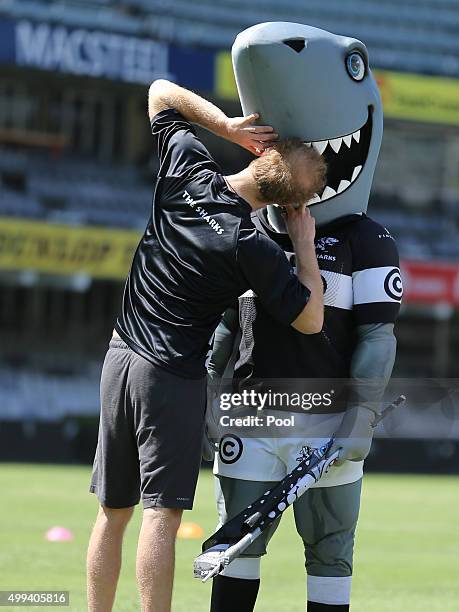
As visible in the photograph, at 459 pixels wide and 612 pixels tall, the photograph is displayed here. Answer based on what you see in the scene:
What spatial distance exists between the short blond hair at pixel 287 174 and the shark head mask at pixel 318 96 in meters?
0.32

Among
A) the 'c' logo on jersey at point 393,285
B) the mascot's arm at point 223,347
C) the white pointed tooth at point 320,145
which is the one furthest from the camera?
the mascot's arm at point 223,347

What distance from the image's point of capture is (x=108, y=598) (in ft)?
14.7

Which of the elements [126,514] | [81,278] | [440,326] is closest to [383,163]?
[440,326]

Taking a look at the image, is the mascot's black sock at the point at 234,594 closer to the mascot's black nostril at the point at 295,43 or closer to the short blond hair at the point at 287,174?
the short blond hair at the point at 287,174

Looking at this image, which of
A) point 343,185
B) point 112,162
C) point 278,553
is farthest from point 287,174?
point 112,162

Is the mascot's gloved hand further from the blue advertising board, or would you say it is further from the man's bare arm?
the blue advertising board

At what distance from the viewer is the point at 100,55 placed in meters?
22.4

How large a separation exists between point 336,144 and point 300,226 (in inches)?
20.9

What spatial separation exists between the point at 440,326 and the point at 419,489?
38.6 feet

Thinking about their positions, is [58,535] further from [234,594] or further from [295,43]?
[295,43]

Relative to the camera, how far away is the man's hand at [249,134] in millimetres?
4594

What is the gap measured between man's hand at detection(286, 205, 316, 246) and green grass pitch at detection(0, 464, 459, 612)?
226cm

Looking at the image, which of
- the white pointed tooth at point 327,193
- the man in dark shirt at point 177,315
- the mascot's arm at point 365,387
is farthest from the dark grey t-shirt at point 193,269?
the white pointed tooth at point 327,193

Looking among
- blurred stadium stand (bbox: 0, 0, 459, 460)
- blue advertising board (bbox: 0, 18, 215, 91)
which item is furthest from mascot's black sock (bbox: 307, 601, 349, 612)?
blue advertising board (bbox: 0, 18, 215, 91)
